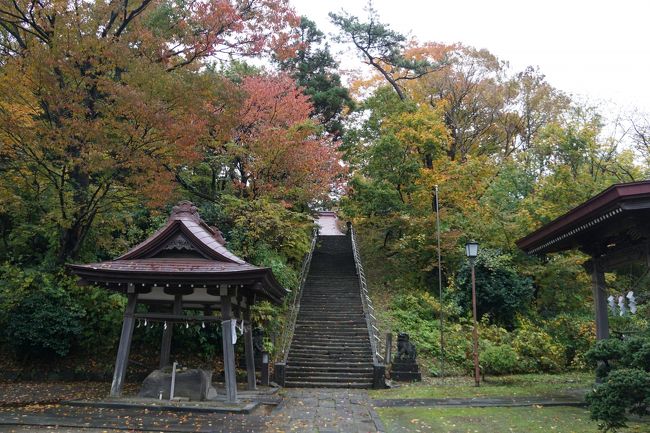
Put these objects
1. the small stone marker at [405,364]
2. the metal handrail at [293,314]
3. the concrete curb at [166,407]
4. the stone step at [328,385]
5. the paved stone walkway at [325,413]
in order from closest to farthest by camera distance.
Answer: the paved stone walkway at [325,413]
the concrete curb at [166,407]
the stone step at [328,385]
the small stone marker at [405,364]
the metal handrail at [293,314]

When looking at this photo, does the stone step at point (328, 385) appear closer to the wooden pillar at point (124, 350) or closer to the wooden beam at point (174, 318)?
the wooden beam at point (174, 318)

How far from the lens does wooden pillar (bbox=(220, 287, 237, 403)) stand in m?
10.6

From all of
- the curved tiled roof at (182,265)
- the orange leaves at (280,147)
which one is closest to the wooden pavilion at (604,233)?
the curved tiled roof at (182,265)

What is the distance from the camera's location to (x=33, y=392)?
39.8ft

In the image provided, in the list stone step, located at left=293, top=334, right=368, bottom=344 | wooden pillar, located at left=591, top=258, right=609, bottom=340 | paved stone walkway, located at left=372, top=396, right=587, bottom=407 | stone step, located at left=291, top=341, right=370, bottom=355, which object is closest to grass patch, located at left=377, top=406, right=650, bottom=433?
paved stone walkway, located at left=372, top=396, right=587, bottom=407

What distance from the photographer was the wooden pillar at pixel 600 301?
1230 cm

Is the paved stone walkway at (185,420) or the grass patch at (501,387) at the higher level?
the paved stone walkway at (185,420)

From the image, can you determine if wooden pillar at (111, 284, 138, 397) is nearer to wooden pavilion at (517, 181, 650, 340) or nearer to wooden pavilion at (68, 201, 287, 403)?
wooden pavilion at (68, 201, 287, 403)

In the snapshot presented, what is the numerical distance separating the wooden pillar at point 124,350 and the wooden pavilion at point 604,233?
9825mm

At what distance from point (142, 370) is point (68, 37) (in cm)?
934

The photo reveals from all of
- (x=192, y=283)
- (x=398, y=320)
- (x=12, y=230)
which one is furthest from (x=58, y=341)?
(x=398, y=320)

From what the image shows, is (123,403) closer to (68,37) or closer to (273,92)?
(68,37)

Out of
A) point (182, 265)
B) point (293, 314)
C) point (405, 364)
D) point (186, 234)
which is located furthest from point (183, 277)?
point (293, 314)

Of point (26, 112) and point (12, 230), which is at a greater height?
point (26, 112)
